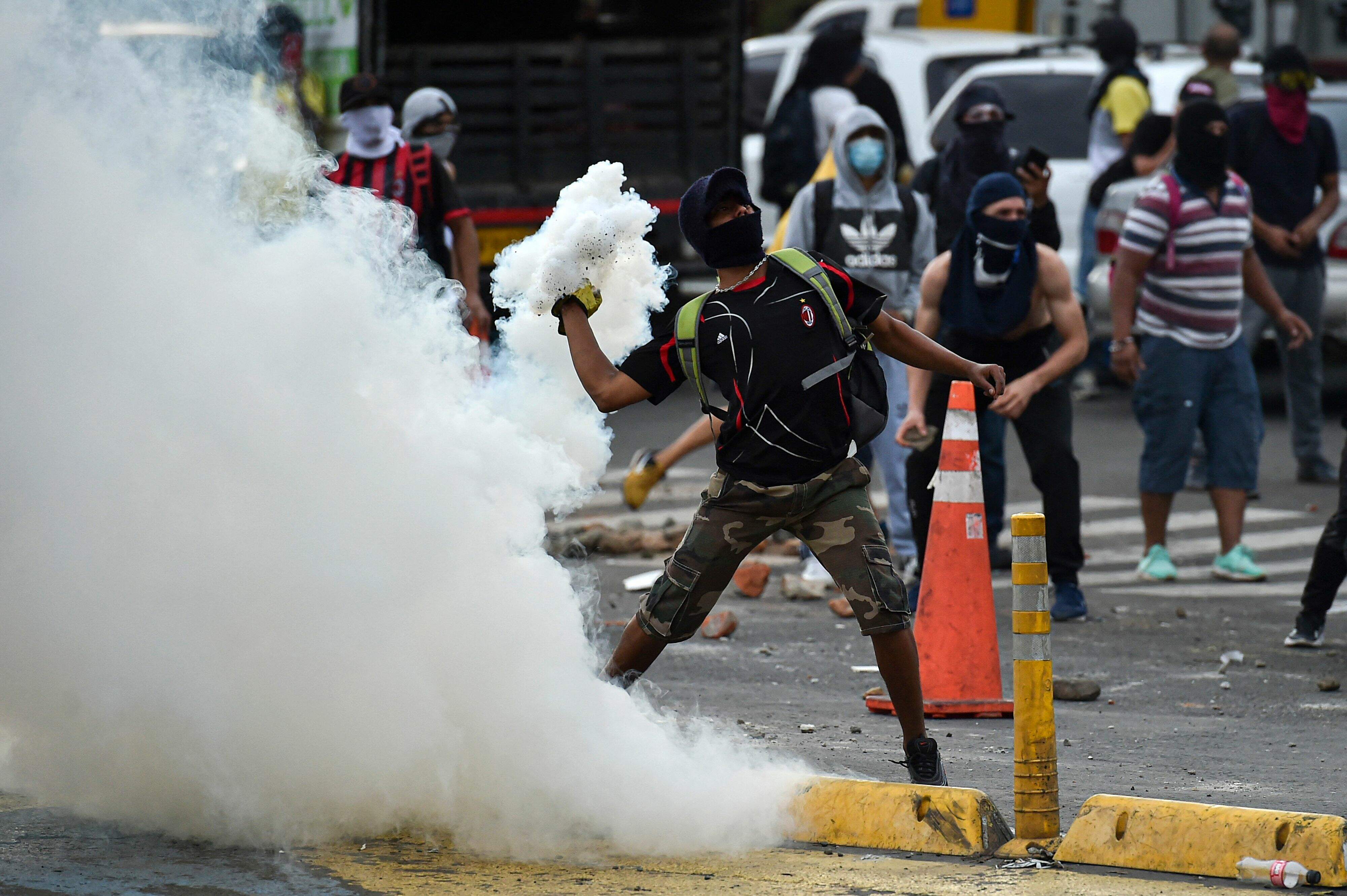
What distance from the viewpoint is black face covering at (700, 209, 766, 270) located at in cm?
513

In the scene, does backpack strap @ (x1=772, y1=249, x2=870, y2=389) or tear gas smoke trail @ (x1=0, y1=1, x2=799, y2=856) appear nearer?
tear gas smoke trail @ (x1=0, y1=1, x2=799, y2=856)

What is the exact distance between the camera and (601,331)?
18.2 ft

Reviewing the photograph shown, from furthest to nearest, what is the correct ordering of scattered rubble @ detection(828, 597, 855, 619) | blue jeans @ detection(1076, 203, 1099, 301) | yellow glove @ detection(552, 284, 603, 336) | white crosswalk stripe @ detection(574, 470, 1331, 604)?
blue jeans @ detection(1076, 203, 1099, 301) → white crosswalk stripe @ detection(574, 470, 1331, 604) → scattered rubble @ detection(828, 597, 855, 619) → yellow glove @ detection(552, 284, 603, 336)

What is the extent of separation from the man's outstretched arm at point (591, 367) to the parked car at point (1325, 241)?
24.7 ft

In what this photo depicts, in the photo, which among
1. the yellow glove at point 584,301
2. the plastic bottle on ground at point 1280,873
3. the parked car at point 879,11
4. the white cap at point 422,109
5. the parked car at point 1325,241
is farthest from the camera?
the parked car at point 879,11

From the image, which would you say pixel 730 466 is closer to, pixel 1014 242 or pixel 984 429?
pixel 1014 242

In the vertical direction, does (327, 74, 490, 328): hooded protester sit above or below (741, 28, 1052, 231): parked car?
below

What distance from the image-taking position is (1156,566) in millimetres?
9094

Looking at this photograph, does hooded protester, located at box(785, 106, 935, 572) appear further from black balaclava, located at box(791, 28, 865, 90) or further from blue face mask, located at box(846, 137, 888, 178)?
black balaclava, located at box(791, 28, 865, 90)

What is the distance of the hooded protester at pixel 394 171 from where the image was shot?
28.2 ft

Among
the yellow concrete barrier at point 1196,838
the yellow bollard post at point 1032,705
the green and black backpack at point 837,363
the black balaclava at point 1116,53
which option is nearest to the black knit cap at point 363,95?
the green and black backpack at point 837,363

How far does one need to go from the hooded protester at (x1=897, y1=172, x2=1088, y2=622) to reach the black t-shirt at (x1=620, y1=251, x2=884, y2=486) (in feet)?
8.06

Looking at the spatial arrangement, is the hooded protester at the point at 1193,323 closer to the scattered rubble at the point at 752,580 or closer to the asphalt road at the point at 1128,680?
the asphalt road at the point at 1128,680

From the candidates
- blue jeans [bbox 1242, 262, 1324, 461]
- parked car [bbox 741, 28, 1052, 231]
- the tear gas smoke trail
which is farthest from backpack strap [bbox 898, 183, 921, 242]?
parked car [bbox 741, 28, 1052, 231]
